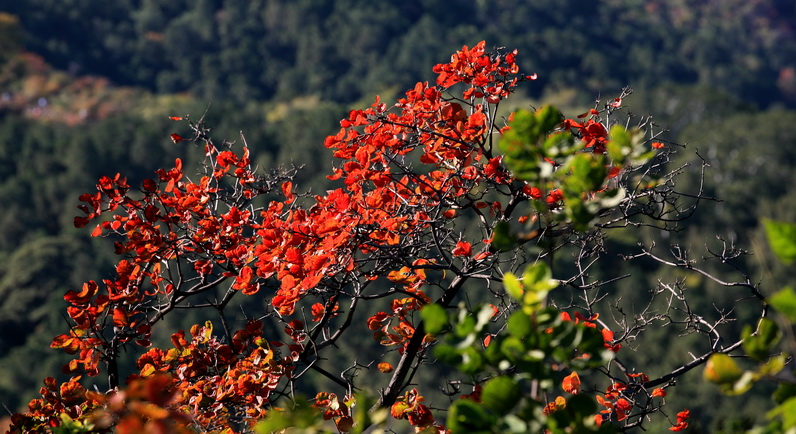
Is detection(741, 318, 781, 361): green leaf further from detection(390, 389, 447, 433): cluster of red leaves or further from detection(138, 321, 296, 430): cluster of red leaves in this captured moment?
detection(138, 321, 296, 430): cluster of red leaves

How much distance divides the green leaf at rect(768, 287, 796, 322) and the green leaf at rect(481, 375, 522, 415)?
52 centimetres

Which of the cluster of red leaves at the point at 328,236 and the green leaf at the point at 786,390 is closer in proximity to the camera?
the green leaf at the point at 786,390

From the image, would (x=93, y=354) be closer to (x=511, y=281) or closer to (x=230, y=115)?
(x=511, y=281)

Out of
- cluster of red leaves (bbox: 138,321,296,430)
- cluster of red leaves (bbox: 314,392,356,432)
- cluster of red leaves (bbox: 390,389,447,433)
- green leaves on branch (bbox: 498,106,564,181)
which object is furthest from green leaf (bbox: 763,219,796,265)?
cluster of red leaves (bbox: 138,321,296,430)

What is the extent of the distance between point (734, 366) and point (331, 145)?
2601mm

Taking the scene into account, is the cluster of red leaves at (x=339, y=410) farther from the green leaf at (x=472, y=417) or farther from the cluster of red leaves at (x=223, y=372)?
the green leaf at (x=472, y=417)

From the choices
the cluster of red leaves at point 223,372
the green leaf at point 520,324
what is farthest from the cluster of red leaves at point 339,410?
the green leaf at point 520,324

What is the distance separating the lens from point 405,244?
13.4ft

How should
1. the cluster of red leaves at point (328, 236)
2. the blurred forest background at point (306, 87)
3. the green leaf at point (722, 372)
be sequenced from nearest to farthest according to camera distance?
the green leaf at point (722, 372)
the cluster of red leaves at point (328, 236)
the blurred forest background at point (306, 87)

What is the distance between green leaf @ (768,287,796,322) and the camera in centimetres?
170

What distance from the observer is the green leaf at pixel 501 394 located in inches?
75.6

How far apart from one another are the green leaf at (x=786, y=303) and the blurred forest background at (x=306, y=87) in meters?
36.5

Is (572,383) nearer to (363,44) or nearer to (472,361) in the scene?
(472,361)

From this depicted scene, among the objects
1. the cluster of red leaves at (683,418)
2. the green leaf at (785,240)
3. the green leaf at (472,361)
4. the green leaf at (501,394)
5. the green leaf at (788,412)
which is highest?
the green leaf at (785,240)
